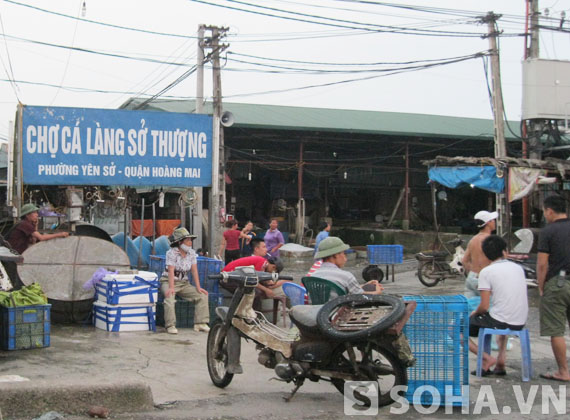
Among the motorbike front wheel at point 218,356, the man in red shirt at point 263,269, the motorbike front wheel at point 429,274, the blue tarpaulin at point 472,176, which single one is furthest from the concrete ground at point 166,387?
the blue tarpaulin at point 472,176

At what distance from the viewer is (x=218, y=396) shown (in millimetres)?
6586

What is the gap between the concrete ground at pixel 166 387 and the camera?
581 cm

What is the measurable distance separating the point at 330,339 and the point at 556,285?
9.42 ft

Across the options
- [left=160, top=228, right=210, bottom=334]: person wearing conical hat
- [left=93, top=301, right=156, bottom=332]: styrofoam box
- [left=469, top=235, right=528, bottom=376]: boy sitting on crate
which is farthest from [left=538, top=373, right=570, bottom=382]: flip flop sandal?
[left=93, top=301, right=156, bottom=332]: styrofoam box

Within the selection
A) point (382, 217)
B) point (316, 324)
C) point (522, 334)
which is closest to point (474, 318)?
point (522, 334)

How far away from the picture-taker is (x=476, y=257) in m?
8.91

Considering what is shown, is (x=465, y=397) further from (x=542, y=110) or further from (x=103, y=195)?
(x=542, y=110)

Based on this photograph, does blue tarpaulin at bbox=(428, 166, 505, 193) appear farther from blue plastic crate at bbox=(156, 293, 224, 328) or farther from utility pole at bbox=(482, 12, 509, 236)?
blue plastic crate at bbox=(156, 293, 224, 328)

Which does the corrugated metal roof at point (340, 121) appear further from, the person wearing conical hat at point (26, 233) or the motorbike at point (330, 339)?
the motorbike at point (330, 339)

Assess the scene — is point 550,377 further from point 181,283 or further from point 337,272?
point 181,283

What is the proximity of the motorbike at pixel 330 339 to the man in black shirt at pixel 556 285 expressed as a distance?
202cm

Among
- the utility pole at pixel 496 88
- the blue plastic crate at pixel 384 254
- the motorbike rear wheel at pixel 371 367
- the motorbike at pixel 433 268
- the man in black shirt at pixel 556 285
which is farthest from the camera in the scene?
the utility pole at pixel 496 88

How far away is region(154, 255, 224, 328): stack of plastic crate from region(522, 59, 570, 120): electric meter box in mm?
15795

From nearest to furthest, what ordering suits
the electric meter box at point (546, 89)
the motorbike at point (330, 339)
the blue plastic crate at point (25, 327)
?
the motorbike at point (330, 339) → the blue plastic crate at point (25, 327) → the electric meter box at point (546, 89)
